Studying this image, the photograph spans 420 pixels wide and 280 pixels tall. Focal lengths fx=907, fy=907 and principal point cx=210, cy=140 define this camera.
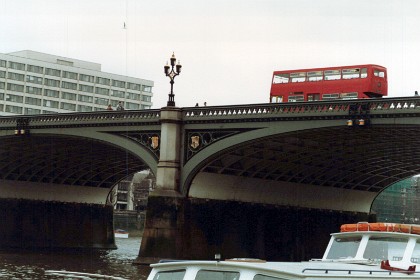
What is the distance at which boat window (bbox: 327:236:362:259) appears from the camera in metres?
23.8

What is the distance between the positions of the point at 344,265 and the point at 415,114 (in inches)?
971

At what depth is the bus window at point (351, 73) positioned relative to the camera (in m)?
51.0

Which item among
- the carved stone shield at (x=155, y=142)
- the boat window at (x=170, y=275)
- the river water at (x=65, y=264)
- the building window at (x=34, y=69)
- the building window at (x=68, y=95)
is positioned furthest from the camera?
the building window at (x=68, y=95)

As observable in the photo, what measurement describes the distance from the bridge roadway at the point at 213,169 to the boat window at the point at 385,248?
70.6 ft

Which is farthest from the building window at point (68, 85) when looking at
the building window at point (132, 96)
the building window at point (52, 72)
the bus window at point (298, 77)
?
the bus window at point (298, 77)

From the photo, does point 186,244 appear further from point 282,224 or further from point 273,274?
point 273,274

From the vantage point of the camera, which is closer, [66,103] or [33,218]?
[33,218]

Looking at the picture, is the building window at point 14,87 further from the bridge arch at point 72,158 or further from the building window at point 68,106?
the bridge arch at point 72,158

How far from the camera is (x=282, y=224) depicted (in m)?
62.8

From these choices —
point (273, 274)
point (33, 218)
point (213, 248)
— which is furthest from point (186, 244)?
point (273, 274)

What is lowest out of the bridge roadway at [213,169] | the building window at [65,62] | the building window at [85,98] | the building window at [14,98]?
the bridge roadway at [213,169]

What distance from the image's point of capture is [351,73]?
168 ft

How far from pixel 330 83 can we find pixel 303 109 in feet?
15.0

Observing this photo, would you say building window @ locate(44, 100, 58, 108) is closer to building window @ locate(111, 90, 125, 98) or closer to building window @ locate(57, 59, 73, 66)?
building window @ locate(57, 59, 73, 66)
